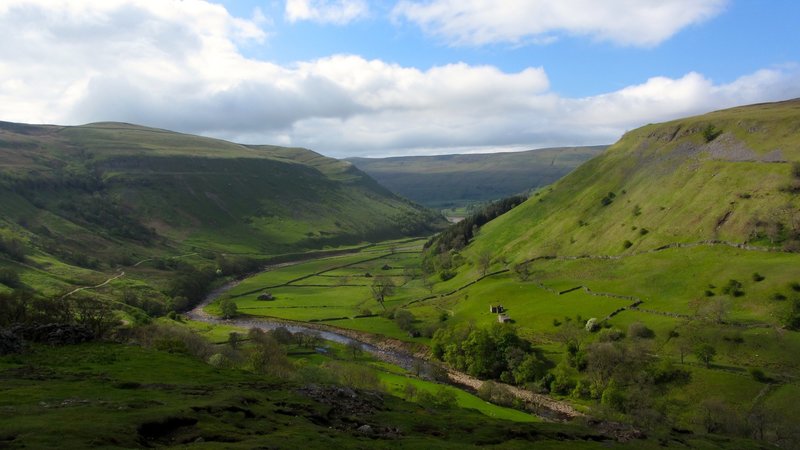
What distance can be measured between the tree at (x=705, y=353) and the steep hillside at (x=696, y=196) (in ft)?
137

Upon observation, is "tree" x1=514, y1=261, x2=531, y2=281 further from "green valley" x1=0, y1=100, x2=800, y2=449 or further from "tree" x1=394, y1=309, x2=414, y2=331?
"tree" x1=394, y1=309, x2=414, y2=331

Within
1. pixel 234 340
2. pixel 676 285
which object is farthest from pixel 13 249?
pixel 676 285

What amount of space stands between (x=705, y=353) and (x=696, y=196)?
74.8 metres

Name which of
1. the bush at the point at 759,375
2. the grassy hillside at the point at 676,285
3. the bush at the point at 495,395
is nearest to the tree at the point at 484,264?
the grassy hillside at the point at 676,285

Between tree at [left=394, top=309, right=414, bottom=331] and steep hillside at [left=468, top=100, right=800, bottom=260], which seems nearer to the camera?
steep hillside at [left=468, top=100, right=800, bottom=260]

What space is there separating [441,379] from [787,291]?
6773cm

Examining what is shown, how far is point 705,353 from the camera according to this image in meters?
84.5

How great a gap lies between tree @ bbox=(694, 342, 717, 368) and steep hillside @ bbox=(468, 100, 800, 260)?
137 feet

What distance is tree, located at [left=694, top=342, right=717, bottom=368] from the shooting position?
8448 centimetres

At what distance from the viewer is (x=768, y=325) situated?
293ft

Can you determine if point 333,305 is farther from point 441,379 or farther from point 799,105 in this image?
point 799,105

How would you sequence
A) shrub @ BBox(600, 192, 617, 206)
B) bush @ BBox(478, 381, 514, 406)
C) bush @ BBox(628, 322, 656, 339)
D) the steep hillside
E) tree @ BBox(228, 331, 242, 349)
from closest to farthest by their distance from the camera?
1. bush @ BBox(478, 381, 514, 406)
2. bush @ BBox(628, 322, 656, 339)
3. tree @ BBox(228, 331, 242, 349)
4. the steep hillside
5. shrub @ BBox(600, 192, 617, 206)

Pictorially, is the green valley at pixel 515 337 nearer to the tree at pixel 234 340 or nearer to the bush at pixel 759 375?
the bush at pixel 759 375

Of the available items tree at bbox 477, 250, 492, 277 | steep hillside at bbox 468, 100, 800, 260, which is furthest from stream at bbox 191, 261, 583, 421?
steep hillside at bbox 468, 100, 800, 260
